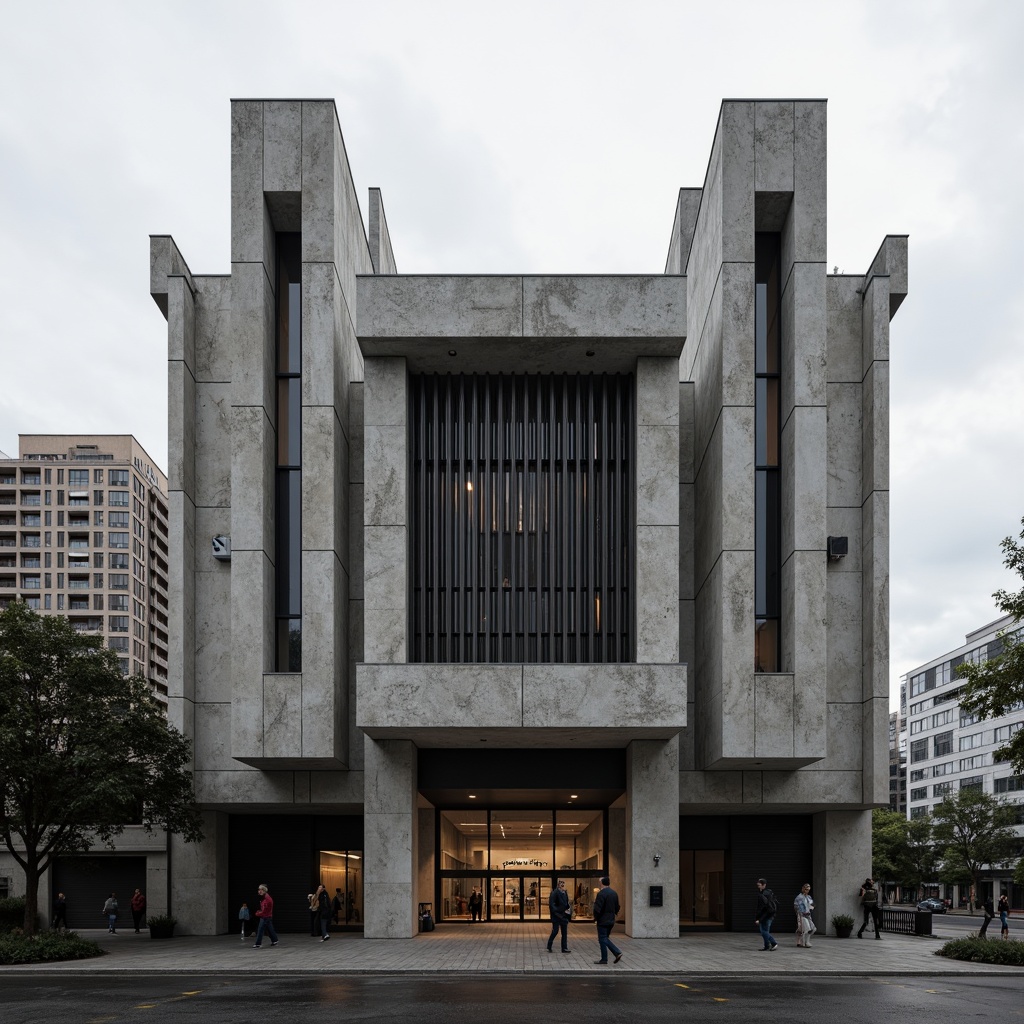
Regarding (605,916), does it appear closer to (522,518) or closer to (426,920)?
(426,920)

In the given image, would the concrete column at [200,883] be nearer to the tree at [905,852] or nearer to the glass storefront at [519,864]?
the glass storefront at [519,864]

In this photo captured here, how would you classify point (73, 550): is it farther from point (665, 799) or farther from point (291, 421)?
point (665, 799)

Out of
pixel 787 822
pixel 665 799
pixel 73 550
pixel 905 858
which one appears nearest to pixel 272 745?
pixel 665 799

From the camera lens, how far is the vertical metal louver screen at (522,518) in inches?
1155

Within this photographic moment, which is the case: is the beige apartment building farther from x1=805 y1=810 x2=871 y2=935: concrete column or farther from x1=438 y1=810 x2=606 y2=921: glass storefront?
x1=805 y1=810 x2=871 y2=935: concrete column

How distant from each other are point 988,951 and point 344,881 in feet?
62.7

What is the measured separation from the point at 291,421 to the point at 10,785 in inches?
499

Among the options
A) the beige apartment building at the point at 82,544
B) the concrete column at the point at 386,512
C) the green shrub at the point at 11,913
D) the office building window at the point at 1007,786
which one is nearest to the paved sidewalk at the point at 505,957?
the green shrub at the point at 11,913

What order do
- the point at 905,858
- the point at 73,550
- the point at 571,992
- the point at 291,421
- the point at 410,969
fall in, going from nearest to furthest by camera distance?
the point at 571,992 → the point at 410,969 → the point at 291,421 → the point at 905,858 → the point at 73,550


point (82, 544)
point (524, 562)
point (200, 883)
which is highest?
point (82, 544)

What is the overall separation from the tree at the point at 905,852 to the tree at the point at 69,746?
7550cm

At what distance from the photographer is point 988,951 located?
22734 mm

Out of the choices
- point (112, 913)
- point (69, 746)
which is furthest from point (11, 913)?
point (69, 746)

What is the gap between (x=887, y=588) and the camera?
96.3 feet
